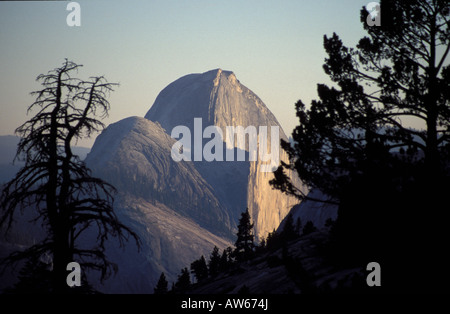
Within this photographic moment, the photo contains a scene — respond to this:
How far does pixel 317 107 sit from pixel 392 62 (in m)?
3.69

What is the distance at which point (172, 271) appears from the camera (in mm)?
161625

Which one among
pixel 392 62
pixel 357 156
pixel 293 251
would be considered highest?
pixel 392 62

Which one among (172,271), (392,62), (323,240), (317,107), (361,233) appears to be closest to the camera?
(361,233)

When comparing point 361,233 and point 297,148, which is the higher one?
point 297,148

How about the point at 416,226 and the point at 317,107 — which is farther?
the point at 317,107

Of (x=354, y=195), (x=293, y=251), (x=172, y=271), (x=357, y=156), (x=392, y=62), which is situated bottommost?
(x=172, y=271)

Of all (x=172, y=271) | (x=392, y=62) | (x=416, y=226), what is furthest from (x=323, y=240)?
(x=172, y=271)

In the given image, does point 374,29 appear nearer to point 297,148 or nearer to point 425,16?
point 425,16

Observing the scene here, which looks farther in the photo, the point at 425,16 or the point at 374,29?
the point at 374,29

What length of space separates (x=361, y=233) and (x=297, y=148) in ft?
18.5

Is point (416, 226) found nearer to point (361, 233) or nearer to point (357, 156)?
point (361, 233)

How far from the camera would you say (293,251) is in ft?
66.4

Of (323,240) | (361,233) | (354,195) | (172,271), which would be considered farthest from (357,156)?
(172,271)
